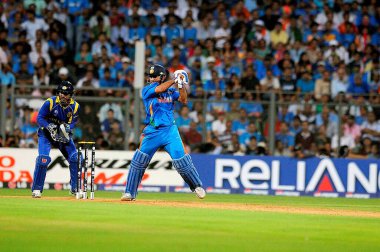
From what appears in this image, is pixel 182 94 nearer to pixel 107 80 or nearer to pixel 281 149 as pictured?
pixel 281 149

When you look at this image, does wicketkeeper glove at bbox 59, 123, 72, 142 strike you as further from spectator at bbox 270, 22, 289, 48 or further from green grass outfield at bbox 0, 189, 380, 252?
spectator at bbox 270, 22, 289, 48

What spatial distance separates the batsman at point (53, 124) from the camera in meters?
18.2

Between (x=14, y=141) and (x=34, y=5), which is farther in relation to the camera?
(x=34, y=5)

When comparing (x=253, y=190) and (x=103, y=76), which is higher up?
(x=103, y=76)

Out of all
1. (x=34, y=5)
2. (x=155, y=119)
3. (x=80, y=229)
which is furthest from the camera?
(x=34, y=5)

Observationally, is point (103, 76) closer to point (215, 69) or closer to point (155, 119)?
point (215, 69)

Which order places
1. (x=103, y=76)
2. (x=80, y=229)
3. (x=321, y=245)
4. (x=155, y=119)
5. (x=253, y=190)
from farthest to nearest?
(x=103, y=76) → (x=253, y=190) → (x=155, y=119) → (x=80, y=229) → (x=321, y=245)

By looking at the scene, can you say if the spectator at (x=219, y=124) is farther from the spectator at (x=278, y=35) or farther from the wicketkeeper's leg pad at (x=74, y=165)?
the wicketkeeper's leg pad at (x=74, y=165)

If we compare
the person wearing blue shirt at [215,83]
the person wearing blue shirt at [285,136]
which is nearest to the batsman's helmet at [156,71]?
the person wearing blue shirt at [285,136]

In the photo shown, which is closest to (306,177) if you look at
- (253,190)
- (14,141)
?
(253,190)

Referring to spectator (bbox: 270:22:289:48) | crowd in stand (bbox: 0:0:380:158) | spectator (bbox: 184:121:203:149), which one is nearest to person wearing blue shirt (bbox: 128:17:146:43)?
crowd in stand (bbox: 0:0:380:158)

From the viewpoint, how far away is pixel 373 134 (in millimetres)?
24734

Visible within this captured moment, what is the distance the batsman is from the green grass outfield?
4.19ft

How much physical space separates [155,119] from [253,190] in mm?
7509
